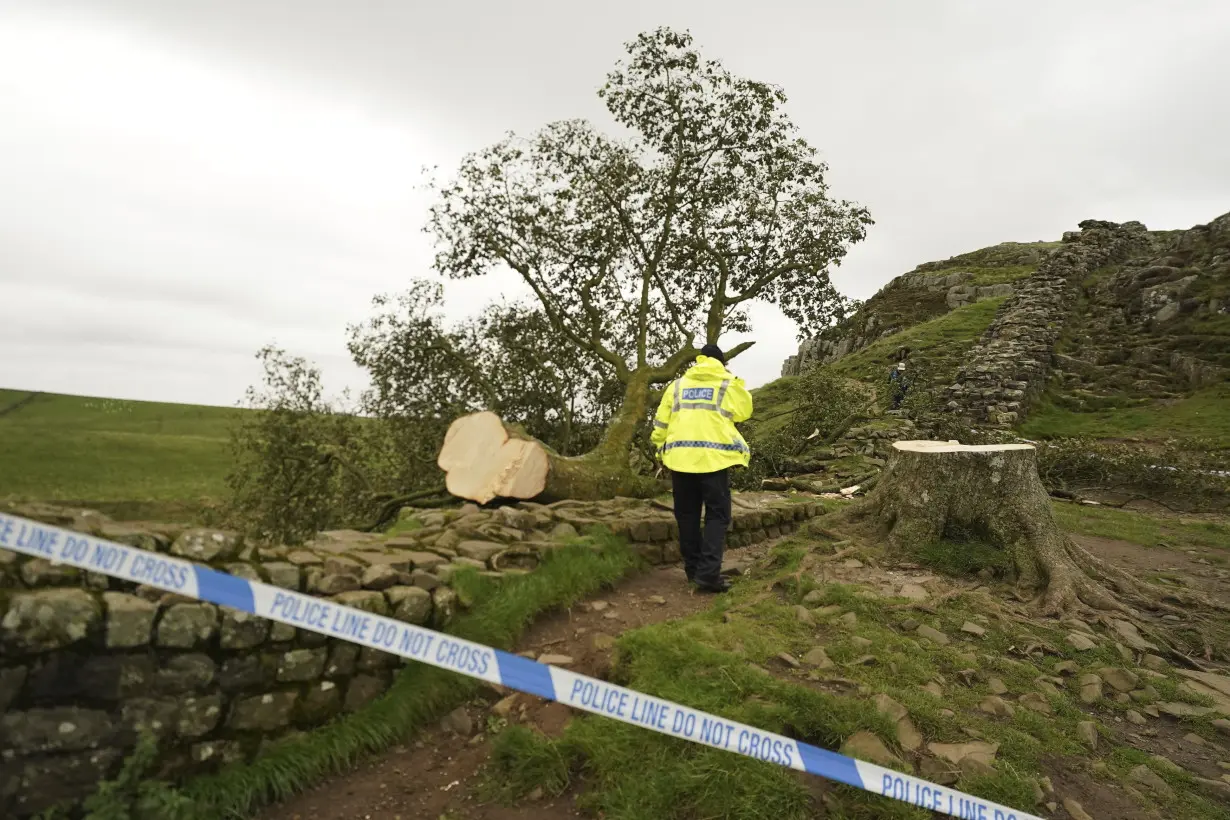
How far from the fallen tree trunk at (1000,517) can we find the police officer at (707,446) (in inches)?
82.5

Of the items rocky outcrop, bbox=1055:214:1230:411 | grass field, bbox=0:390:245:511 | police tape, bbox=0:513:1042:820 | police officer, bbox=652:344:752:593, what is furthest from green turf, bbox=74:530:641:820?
rocky outcrop, bbox=1055:214:1230:411

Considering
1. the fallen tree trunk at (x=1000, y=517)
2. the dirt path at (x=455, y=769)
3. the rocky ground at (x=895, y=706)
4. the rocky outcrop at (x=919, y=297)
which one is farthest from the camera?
the rocky outcrop at (x=919, y=297)

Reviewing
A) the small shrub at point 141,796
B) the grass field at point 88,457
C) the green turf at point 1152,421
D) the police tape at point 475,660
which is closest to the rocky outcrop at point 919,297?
the green turf at point 1152,421

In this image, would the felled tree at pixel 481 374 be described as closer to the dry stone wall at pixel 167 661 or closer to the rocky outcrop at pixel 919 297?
the dry stone wall at pixel 167 661

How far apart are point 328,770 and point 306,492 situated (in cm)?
864

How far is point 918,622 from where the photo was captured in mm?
5559

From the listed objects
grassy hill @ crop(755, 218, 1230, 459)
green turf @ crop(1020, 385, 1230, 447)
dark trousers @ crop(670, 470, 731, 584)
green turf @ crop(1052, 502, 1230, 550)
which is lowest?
green turf @ crop(1052, 502, 1230, 550)

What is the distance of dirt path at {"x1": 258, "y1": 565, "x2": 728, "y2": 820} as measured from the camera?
3.74 meters

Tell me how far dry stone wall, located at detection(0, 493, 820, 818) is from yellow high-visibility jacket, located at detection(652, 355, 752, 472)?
9.55 ft

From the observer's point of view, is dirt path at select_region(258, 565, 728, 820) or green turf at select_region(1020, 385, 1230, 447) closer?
dirt path at select_region(258, 565, 728, 820)

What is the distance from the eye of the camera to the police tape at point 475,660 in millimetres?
3332

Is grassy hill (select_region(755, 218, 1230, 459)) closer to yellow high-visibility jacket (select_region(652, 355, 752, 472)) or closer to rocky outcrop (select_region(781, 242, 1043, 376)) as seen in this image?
rocky outcrop (select_region(781, 242, 1043, 376))

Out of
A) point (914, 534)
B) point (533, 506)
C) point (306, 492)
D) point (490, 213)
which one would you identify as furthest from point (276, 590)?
point (490, 213)

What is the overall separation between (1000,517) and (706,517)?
Result: 323cm
